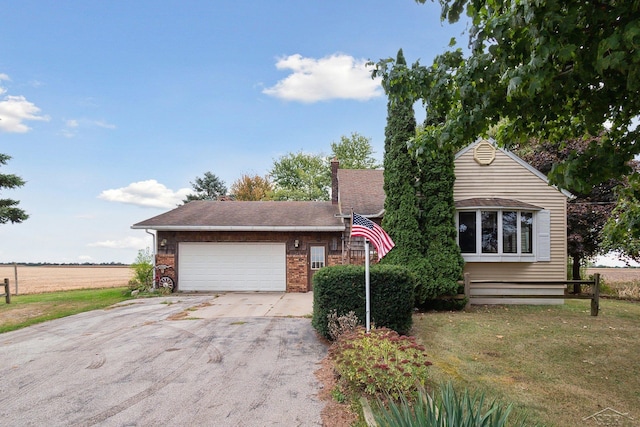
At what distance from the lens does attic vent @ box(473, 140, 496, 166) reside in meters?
11.1

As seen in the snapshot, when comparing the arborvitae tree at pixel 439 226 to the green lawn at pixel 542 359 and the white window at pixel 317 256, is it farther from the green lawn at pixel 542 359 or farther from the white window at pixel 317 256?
the white window at pixel 317 256

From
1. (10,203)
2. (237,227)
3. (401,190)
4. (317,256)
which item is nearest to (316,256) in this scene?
Answer: (317,256)

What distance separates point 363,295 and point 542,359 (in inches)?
123

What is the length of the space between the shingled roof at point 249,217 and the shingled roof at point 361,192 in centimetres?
78

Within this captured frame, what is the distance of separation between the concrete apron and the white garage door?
51cm

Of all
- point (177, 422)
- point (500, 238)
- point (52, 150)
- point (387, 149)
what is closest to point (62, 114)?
point (52, 150)

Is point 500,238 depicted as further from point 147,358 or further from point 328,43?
point 147,358

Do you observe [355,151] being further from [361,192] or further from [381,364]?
[381,364]

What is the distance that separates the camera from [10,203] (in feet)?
46.4

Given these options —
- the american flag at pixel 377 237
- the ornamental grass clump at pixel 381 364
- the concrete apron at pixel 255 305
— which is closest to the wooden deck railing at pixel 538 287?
the concrete apron at pixel 255 305

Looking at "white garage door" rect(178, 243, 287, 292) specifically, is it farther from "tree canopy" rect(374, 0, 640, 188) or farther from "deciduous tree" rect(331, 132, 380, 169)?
"deciduous tree" rect(331, 132, 380, 169)

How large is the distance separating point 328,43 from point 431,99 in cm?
690

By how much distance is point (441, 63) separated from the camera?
4.58 metres

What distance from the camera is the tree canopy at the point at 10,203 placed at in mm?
13547
